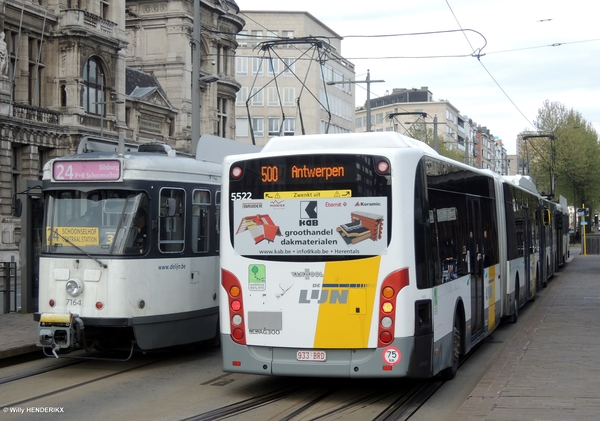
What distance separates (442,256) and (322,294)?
164 centimetres

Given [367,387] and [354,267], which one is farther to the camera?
[367,387]

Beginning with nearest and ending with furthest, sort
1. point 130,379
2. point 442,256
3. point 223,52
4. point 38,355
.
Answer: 1. point 442,256
2. point 130,379
3. point 38,355
4. point 223,52

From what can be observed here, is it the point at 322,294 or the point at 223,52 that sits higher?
the point at 223,52

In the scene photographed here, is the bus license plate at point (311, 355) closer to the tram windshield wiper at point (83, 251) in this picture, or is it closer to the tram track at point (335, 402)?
the tram track at point (335, 402)

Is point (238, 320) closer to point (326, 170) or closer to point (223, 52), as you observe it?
point (326, 170)

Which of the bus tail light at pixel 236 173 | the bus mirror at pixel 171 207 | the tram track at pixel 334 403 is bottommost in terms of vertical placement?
the tram track at pixel 334 403

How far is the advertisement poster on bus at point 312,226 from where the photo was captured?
914 cm

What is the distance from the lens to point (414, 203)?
30.1ft

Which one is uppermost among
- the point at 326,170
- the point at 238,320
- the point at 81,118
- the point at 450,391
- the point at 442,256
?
the point at 81,118

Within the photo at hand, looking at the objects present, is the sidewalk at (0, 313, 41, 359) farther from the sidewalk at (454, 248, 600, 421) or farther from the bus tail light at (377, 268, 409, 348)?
the sidewalk at (454, 248, 600, 421)

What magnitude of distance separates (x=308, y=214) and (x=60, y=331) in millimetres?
3989

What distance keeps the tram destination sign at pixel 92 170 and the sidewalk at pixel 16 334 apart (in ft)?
8.54

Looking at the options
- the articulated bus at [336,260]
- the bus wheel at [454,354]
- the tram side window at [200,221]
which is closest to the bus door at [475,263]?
the bus wheel at [454,354]

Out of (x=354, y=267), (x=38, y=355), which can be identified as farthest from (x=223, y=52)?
(x=354, y=267)
